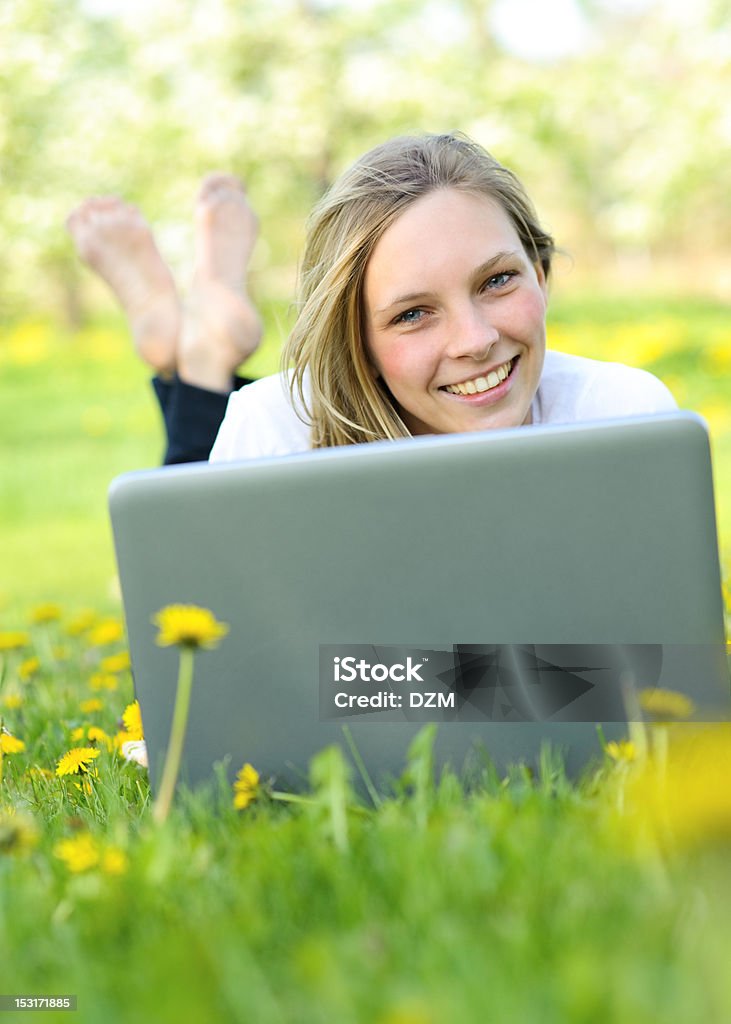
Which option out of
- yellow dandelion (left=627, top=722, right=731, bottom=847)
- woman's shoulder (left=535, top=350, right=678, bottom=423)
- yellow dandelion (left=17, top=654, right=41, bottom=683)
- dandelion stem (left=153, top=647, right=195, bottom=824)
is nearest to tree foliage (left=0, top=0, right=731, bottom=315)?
yellow dandelion (left=17, top=654, right=41, bottom=683)

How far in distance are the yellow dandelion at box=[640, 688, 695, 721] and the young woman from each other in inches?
31.9

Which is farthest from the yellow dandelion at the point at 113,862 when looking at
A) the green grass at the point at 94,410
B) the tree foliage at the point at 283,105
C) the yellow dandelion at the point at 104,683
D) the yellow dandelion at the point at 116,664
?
the tree foliage at the point at 283,105

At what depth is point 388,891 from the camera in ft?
4.09

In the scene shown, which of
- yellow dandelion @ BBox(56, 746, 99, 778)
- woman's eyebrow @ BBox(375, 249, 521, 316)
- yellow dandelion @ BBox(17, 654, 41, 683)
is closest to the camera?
yellow dandelion @ BBox(56, 746, 99, 778)

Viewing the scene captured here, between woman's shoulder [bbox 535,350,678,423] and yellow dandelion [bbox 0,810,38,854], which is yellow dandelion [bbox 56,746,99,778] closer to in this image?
yellow dandelion [bbox 0,810,38,854]

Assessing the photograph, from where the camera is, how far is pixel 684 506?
4.38 feet

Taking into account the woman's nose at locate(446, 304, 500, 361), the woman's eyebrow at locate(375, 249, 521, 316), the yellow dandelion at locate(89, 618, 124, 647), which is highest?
the woman's eyebrow at locate(375, 249, 521, 316)

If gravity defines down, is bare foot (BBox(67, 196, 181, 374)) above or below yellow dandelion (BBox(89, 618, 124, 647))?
above

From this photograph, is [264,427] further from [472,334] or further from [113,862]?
[113,862]

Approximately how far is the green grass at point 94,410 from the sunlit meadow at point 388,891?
3243 mm

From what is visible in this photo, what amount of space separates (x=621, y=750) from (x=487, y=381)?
992mm

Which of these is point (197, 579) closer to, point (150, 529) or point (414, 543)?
point (150, 529)

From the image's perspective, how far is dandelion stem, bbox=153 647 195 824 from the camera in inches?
58.1

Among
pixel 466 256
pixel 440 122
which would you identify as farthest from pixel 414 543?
pixel 440 122
